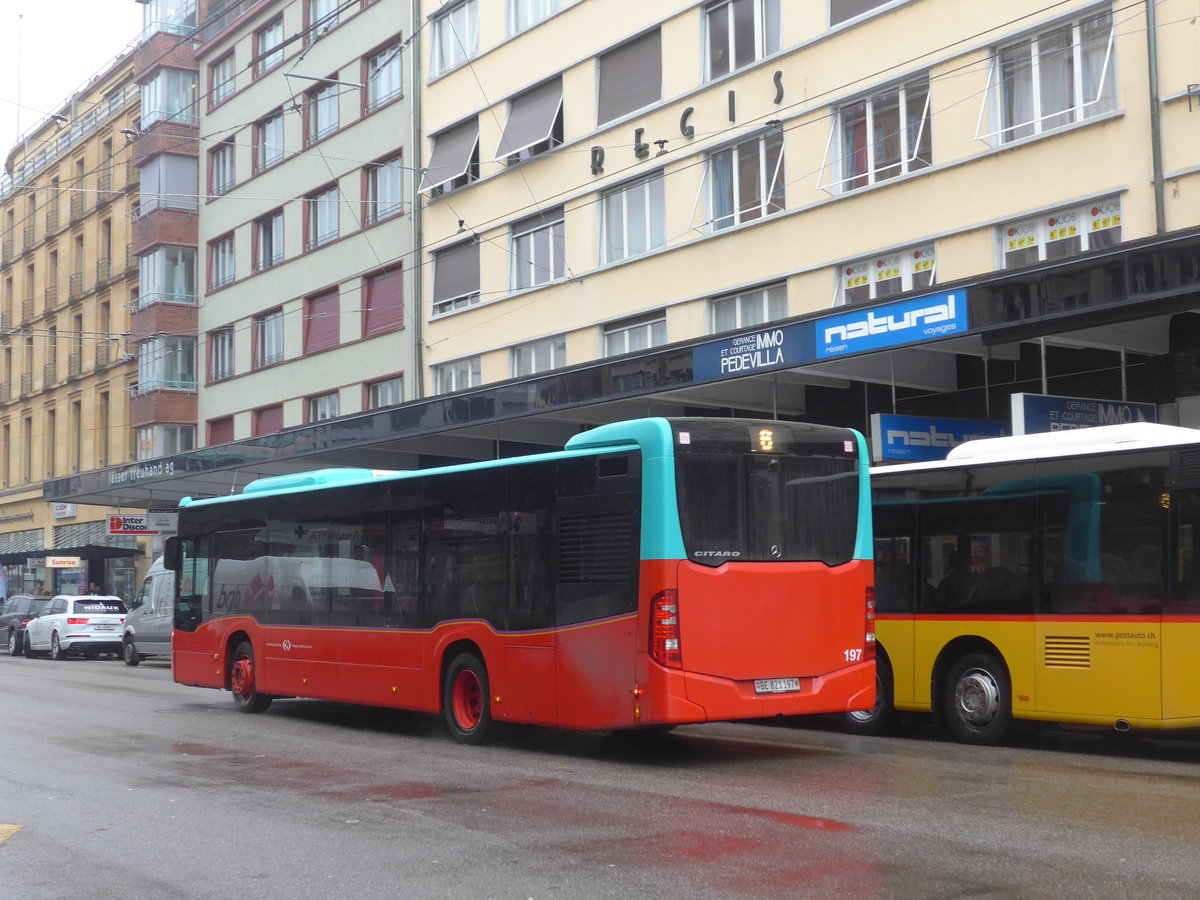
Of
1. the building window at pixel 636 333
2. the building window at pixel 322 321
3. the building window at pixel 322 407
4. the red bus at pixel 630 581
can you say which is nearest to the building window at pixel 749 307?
the building window at pixel 636 333

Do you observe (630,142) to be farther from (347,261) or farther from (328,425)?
(347,261)

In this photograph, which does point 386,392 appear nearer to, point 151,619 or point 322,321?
point 322,321

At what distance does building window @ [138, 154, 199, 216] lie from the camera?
4681 cm

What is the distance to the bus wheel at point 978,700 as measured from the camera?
44.6ft

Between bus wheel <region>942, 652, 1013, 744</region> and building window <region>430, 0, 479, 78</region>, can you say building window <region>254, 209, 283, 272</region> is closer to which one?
building window <region>430, 0, 479, 78</region>

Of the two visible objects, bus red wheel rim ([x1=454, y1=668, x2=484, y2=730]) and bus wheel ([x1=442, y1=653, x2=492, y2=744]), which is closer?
bus wheel ([x1=442, y1=653, x2=492, y2=744])

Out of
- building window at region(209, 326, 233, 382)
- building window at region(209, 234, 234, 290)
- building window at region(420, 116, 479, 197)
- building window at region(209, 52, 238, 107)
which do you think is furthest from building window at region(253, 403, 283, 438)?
building window at region(209, 52, 238, 107)

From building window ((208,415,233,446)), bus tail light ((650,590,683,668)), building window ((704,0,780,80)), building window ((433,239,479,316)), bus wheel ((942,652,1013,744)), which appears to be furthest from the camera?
building window ((208,415,233,446))

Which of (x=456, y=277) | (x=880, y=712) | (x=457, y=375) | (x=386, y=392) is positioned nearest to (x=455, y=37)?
(x=456, y=277)

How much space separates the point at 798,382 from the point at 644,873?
15346mm

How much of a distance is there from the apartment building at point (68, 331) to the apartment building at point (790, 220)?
59.6 feet

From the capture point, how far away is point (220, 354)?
45.7 meters

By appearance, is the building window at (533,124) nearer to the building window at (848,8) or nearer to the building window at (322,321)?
the building window at (848,8)

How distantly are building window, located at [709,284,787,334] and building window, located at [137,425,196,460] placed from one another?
2532 cm
